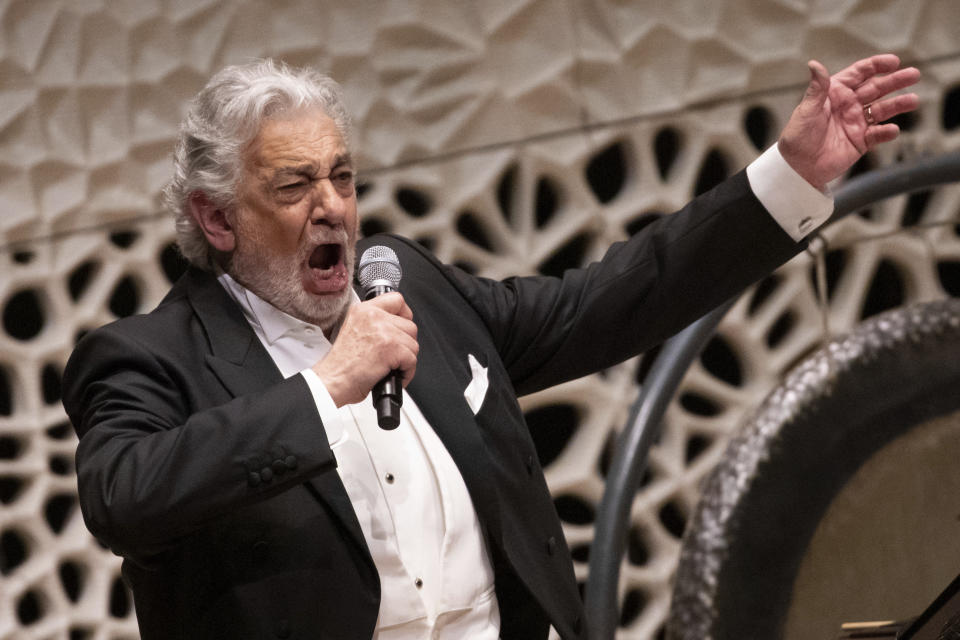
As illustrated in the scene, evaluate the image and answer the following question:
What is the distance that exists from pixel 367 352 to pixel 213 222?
18.4 inches

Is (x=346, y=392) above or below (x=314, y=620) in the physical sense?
above

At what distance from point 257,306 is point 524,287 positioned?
0.42 m

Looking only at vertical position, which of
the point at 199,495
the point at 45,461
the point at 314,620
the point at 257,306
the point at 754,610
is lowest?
the point at 754,610

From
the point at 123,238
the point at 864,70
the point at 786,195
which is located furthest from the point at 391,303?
the point at 123,238

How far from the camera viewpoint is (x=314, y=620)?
4.88 feet

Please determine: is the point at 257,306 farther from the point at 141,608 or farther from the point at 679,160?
the point at 679,160

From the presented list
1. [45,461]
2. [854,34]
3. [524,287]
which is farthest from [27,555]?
[854,34]

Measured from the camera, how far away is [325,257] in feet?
5.60

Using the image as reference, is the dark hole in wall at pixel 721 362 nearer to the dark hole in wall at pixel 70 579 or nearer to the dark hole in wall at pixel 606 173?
the dark hole in wall at pixel 606 173

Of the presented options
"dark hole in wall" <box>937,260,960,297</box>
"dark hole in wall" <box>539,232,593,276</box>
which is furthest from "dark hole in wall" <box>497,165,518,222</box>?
"dark hole in wall" <box>937,260,960,297</box>

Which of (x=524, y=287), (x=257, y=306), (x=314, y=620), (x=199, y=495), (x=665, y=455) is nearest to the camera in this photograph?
(x=199, y=495)

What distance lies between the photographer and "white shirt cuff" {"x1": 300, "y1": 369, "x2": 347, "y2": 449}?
4.62ft

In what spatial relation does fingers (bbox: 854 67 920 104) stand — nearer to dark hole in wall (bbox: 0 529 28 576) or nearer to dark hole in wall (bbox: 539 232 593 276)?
dark hole in wall (bbox: 539 232 593 276)

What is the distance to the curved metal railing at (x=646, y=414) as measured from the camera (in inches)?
103
